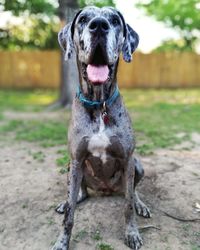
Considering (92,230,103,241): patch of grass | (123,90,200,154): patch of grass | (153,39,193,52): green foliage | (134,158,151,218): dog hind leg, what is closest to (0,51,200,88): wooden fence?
(153,39,193,52): green foliage

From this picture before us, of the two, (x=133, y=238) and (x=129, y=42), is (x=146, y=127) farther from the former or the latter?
(x=133, y=238)

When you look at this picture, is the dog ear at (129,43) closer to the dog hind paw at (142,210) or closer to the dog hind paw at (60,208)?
the dog hind paw at (142,210)

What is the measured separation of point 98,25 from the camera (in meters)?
2.90

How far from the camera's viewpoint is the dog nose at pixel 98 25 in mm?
2891

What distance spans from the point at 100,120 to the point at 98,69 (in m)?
0.48

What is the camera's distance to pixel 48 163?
538cm

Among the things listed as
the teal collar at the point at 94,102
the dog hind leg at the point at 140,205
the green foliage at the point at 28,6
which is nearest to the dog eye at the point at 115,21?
the teal collar at the point at 94,102

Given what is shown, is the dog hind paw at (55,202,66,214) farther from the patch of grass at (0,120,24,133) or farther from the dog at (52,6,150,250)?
the patch of grass at (0,120,24,133)

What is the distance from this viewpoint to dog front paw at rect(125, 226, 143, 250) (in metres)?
3.33

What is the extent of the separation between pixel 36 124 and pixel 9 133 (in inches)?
39.0

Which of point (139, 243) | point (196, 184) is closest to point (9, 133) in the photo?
point (196, 184)

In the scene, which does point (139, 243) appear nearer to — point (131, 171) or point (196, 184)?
point (131, 171)

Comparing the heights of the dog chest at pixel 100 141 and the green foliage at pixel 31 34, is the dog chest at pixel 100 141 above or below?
below

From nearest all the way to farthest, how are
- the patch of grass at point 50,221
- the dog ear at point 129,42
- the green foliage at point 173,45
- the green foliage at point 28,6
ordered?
the dog ear at point 129,42
the patch of grass at point 50,221
the green foliage at point 28,6
the green foliage at point 173,45
